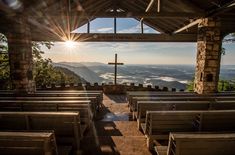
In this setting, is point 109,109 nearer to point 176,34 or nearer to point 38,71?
point 176,34

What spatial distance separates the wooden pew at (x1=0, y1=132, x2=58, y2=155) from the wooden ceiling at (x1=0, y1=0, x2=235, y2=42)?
537 centimetres

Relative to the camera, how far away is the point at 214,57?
23.7 feet

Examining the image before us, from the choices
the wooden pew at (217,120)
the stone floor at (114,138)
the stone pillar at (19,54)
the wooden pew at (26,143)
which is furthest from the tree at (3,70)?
the wooden pew at (217,120)

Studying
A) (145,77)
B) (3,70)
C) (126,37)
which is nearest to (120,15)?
(126,37)

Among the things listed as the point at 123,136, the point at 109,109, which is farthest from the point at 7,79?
the point at 123,136

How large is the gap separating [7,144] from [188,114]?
313cm

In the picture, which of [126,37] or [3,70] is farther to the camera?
[3,70]

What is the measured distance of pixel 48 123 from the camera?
3482mm

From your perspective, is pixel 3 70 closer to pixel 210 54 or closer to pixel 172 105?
pixel 172 105

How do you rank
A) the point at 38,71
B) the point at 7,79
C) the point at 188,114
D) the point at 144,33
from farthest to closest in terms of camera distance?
1. the point at 38,71
2. the point at 7,79
3. the point at 144,33
4. the point at 188,114

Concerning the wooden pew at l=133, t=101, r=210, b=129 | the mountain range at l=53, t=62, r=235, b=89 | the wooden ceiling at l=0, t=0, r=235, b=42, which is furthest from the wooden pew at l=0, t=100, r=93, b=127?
Answer: the mountain range at l=53, t=62, r=235, b=89

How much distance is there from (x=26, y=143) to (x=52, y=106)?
87.0 inches

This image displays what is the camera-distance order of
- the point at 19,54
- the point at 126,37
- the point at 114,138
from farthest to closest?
the point at 126,37 < the point at 19,54 < the point at 114,138

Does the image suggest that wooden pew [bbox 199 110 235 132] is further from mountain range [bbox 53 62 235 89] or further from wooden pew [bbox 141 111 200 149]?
mountain range [bbox 53 62 235 89]
